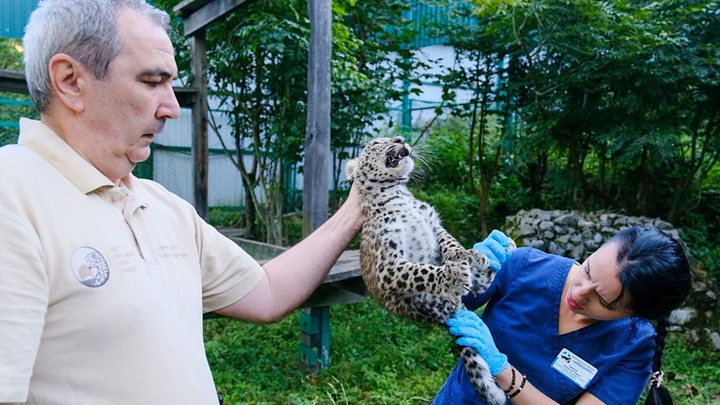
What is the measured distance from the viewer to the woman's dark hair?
2051mm

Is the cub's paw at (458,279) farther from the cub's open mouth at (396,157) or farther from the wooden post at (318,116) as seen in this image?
the wooden post at (318,116)

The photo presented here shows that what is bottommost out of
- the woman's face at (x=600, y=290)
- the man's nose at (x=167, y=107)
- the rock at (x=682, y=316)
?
the rock at (x=682, y=316)

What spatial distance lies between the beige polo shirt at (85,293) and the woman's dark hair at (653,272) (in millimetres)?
1500

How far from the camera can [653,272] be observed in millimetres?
2045

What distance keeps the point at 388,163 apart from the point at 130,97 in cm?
128

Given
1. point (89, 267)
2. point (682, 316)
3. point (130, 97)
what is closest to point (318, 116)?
point (130, 97)

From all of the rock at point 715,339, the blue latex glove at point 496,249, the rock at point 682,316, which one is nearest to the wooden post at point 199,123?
the blue latex glove at point 496,249

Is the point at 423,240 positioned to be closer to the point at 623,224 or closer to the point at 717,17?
the point at 623,224

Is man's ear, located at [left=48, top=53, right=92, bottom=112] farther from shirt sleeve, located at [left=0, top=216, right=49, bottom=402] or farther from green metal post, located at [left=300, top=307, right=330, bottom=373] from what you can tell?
green metal post, located at [left=300, top=307, right=330, bottom=373]

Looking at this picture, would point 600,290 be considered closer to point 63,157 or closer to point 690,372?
point 63,157

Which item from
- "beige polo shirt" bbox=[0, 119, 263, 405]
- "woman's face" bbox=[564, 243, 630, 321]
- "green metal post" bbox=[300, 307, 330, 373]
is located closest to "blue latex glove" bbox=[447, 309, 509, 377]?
"woman's face" bbox=[564, 243, 630, 321]

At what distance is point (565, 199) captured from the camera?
361 inches

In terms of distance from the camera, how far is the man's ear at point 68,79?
1.59 m

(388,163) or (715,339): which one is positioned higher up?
(388,163)
